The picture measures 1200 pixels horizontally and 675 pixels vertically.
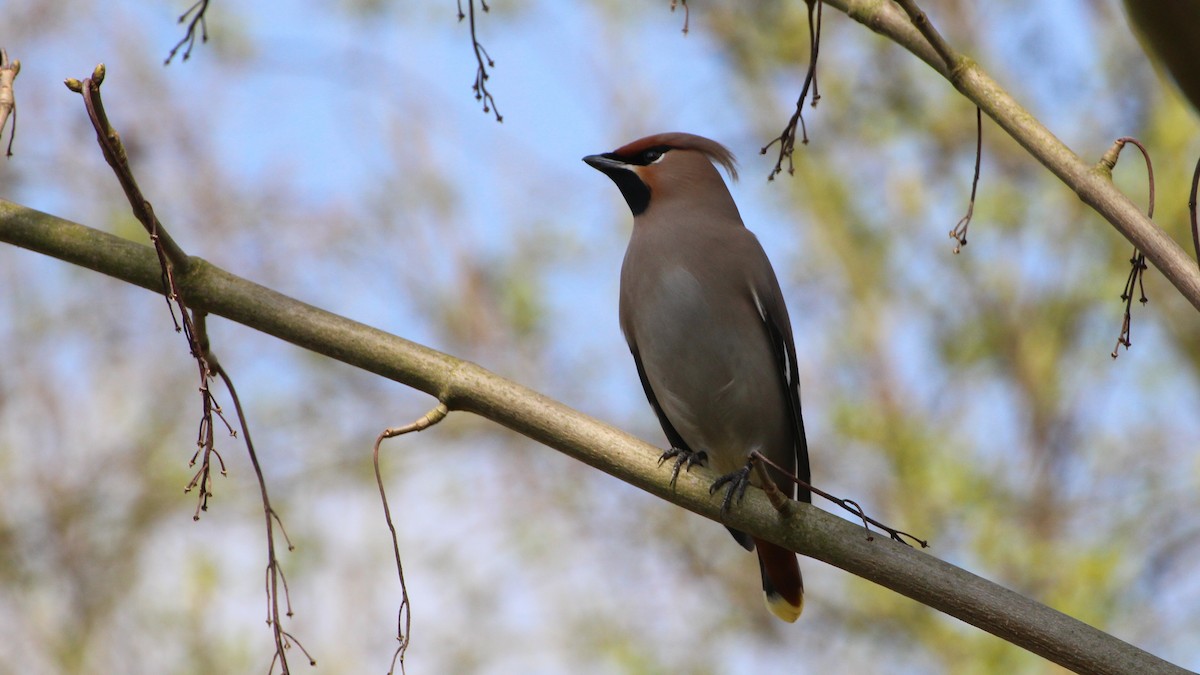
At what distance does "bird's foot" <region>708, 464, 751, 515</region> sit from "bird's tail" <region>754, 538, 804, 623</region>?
1.14m

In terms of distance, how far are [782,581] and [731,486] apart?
58.9 inches

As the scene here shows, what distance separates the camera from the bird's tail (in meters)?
4.55

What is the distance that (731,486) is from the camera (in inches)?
126

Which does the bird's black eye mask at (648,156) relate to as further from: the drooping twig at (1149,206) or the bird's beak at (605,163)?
the drooping twig at (1149,206)

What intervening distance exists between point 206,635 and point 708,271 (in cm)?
674

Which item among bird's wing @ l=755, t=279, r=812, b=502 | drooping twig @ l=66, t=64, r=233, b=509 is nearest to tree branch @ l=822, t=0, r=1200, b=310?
drooping twig @ l=66, t=64, r=233, b=509

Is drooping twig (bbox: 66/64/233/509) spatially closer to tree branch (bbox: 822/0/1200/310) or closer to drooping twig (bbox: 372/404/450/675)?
drooping twig (bbox: 372/404/450/675)

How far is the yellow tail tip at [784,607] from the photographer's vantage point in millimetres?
4613

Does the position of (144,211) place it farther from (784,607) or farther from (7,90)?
(784,607)

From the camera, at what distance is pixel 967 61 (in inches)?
109

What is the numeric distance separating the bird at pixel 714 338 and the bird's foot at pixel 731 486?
758 mm

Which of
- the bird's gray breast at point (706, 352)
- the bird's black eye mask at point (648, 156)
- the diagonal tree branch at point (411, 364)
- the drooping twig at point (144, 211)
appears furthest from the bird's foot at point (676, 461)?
the bird's black eye mask at point (648, 156)

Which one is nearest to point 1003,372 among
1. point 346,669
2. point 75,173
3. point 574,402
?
point 574,402

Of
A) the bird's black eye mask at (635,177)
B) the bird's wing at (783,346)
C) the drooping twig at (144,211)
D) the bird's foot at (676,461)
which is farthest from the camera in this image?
the bird's black eye mask at (635,177)
